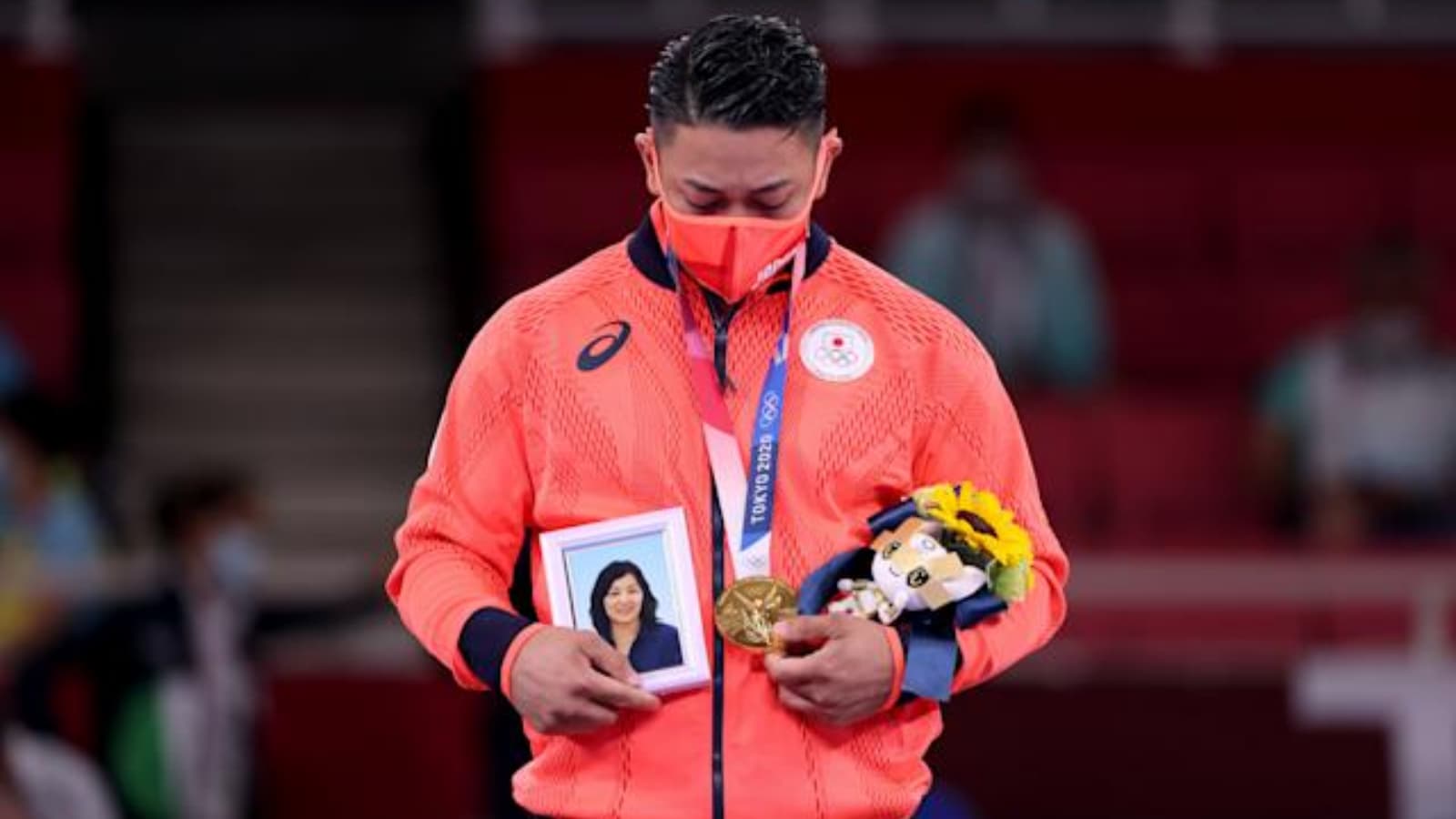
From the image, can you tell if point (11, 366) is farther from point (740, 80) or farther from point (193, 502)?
point (740, 80)

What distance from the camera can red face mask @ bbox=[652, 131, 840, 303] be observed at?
10.7ft

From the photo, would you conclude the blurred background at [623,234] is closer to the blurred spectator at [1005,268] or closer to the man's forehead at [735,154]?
the blurred spectator at [1005,268]

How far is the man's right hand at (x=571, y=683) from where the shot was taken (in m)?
3.19

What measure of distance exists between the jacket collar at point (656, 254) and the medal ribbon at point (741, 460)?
8 centimetres

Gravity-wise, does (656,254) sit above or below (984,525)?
above

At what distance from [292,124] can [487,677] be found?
8.13 meters

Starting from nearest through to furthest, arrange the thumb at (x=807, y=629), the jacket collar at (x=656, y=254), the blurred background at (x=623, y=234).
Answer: the thumb at (x=807, y=629), the jacket collar at (x=656, y=254), the blurred background at (x=623, y=234)

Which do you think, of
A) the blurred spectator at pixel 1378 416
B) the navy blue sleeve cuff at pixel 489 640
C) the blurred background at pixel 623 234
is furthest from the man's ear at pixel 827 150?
the blurred spectator at pixel 1378 416

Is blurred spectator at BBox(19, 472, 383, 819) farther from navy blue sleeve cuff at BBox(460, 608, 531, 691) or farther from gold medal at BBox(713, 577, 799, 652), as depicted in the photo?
gold medal at BBox(713, 577, 799, 652)

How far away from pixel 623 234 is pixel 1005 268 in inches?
58.0

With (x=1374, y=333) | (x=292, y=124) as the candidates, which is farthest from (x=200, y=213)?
(x=1374, y=333)

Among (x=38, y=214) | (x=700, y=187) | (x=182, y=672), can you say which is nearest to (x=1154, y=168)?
(x=38, y=214)

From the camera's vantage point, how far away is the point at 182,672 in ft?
25.5

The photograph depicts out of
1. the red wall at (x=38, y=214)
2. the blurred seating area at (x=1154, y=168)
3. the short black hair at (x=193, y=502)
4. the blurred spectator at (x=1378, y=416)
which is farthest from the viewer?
the blurred seating area at (x=1154, y=168)
